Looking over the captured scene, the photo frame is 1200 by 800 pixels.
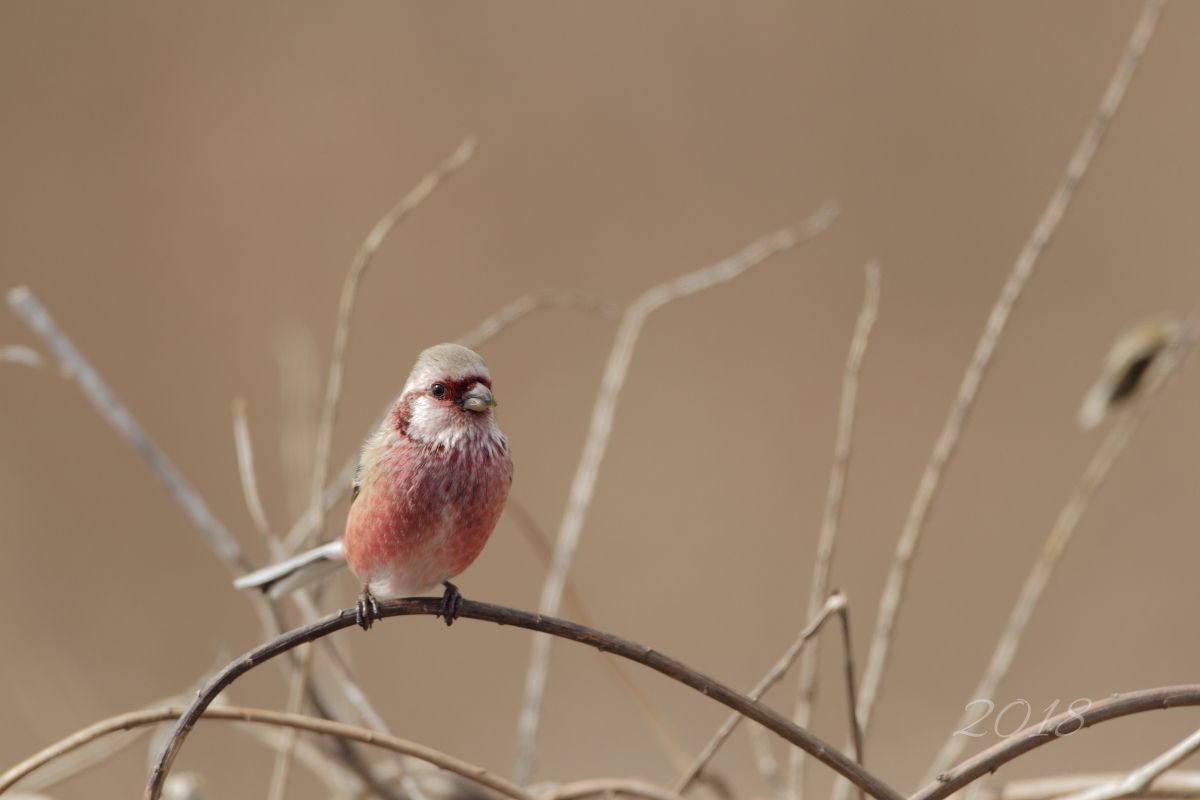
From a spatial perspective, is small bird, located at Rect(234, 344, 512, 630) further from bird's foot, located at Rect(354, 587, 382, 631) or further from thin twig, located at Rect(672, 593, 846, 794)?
thin twig, located at Rect(672, 593, 846, 794)

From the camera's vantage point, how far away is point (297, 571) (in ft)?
4.78

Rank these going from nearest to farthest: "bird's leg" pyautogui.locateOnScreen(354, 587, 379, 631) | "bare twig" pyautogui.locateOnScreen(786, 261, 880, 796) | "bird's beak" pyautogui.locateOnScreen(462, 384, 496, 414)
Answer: "bird's leg" pyautogui.locateOnScreen(354, 587, 379, 631) → "bare twig" pyautogui.locateOnScreen(786, 261, 880, 796) → "bird's beak" pyautogui.locateOnScreen(462, 384, 496, 414)

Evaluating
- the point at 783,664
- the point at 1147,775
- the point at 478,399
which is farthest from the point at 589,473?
the point at 1147,775

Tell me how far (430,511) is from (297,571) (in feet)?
0.59

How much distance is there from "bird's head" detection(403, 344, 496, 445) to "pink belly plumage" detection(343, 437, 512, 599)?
2 cm

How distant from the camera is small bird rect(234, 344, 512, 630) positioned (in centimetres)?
140

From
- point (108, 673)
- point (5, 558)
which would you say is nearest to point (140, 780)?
A: point (108, 673)

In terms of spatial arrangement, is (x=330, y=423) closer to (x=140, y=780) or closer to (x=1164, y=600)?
(x=140, y=780)

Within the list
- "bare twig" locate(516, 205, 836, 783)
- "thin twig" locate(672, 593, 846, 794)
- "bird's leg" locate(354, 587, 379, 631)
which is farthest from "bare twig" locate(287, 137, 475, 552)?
"thin twig" locate(672, 593, 846, 794)

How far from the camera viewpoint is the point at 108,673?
3.57 m

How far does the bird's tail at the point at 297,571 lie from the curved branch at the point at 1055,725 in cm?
72

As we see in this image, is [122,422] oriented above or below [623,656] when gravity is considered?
above

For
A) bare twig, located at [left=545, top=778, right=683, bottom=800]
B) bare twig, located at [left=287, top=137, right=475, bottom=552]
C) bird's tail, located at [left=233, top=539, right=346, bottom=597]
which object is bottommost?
bare twig, located at [left=545, top=778, right=683, bottom=800]

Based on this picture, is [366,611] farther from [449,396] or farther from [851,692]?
[851,692]
